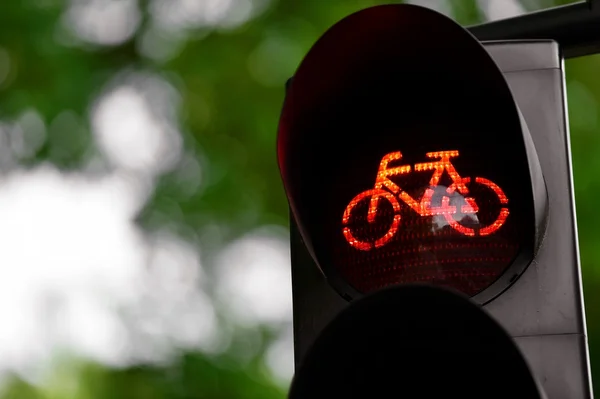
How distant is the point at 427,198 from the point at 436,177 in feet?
0.08

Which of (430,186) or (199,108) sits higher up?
(199,108)

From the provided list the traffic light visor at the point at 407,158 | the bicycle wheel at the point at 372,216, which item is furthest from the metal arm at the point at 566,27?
the bicycle wheel at the point at 372,216

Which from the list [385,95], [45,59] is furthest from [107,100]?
[385,95]

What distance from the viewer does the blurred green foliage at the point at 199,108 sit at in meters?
3.90

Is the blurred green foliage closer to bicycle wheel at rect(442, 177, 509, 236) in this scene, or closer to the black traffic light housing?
bicycle wheel at rect(442, 177, 509, 236)

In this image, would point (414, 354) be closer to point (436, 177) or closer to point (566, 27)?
point (436, 177)

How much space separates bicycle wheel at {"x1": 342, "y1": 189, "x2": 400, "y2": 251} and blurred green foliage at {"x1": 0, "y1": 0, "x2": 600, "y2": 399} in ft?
8.56

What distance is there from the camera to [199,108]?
4.08m

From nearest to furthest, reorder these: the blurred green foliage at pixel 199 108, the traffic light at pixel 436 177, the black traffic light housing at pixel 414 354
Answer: the black traffic light housing at pixel 414 354
the traffic light at pixel 436 177
the blurred green foliage at pixel 199 108

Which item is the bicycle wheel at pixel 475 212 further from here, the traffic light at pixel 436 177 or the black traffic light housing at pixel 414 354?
the black traffic light housing at pixel 414 354

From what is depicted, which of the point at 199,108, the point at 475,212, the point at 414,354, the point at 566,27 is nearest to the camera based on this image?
the point at 414,354

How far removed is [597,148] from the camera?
344 cm

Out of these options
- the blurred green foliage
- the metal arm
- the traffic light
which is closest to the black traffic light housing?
the traffic light

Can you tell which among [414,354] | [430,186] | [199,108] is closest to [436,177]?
[430,186]
